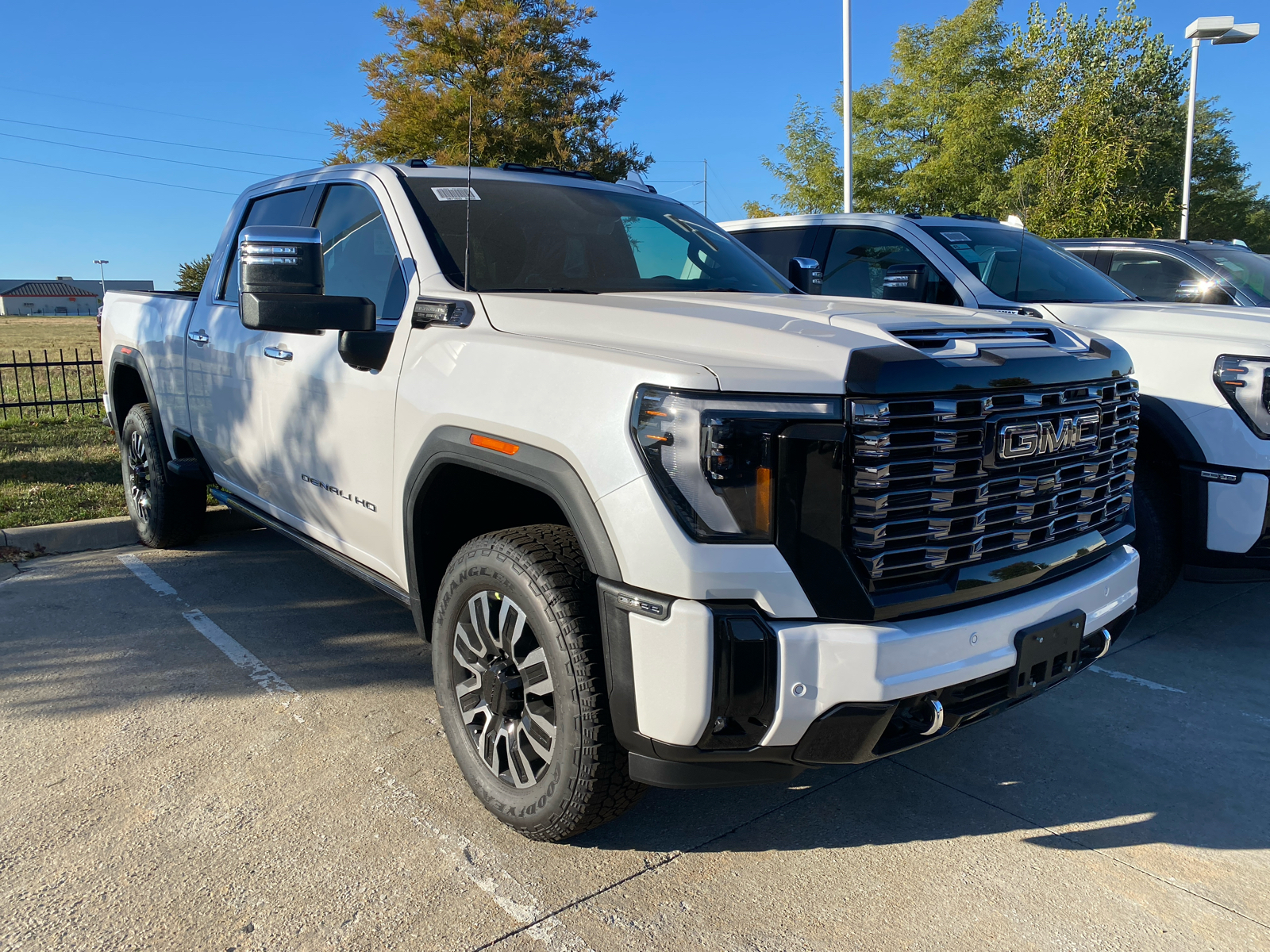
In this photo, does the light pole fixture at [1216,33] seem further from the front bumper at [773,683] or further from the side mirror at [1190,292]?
the front bumper at [773,683]

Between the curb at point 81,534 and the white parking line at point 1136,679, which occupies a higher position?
the curb at point 81,534

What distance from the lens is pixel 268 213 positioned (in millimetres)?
4727

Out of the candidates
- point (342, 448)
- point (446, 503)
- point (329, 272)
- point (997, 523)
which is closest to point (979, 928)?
point (997, 523)

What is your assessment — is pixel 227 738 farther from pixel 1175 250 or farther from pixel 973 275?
pixel 1175 250

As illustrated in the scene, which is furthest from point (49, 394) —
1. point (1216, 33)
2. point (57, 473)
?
point (1216, 33)

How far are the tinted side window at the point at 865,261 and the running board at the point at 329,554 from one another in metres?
3.51

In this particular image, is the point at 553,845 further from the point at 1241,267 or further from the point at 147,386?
the point at 1241,267

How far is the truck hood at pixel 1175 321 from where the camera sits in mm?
4254

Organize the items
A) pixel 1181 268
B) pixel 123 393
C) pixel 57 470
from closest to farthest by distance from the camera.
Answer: pixel 123 393 → pixel 57 470 → pixel 1181 268

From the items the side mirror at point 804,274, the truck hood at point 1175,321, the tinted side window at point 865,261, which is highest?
the tinted side window at point 865,261

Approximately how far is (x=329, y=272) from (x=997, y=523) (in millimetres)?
2767

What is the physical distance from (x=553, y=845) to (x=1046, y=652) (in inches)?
56.9

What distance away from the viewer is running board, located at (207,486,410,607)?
3.37m

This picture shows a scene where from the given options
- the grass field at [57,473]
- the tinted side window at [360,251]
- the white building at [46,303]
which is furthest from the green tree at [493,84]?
the white building at [46,303]
